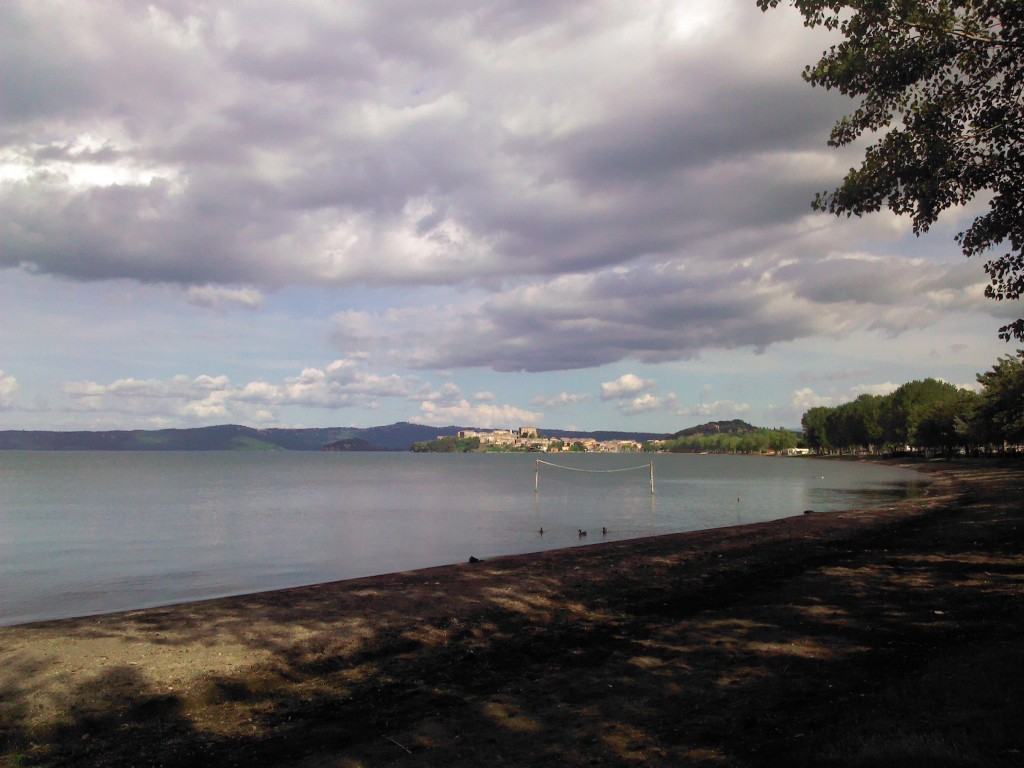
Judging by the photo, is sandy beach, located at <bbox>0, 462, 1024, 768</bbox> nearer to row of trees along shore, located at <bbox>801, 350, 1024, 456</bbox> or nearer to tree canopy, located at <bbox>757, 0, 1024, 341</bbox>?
tree canopy, located at <bbox>757, 0, 1024, 341</bbox>

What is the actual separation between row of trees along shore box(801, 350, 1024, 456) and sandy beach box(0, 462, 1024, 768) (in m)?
61.2

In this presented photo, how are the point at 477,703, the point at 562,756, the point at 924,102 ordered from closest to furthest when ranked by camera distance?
the point at 562,756
the point at 477,703
the point at 924,102

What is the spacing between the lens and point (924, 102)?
13602 mm

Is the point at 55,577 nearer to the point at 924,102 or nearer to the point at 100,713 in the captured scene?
the point at 100,713

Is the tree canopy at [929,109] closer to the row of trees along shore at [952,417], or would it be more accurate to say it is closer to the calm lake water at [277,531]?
the calm lake water at [277,531]

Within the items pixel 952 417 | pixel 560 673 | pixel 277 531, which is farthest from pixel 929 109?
pixel 952 417

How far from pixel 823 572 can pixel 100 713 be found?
1900cm

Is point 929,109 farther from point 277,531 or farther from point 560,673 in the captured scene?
point 277,531

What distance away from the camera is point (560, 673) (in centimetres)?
1306

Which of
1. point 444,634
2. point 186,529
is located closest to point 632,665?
point 444,634

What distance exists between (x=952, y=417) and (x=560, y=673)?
13726 centimetres

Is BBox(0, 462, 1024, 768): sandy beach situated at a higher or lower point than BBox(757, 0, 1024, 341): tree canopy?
lower

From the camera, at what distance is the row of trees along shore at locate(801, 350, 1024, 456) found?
81250 millimetres

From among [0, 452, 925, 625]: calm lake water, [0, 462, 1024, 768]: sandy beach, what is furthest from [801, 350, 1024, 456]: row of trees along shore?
[0, 462, 1024, 768]: sandy beach
